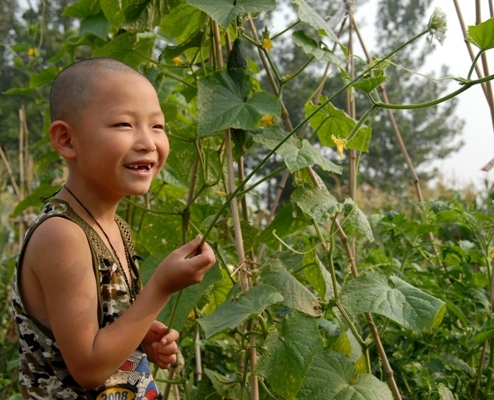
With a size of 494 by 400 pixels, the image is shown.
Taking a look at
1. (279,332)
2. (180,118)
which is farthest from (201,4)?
(180,118)

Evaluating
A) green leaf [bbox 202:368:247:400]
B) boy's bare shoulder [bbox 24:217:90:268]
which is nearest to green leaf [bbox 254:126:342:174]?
boy's bare shoulder [bbox 24:217:90:268]

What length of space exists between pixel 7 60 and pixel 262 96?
55.6 feet

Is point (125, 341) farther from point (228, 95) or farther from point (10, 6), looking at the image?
point (10, 6)

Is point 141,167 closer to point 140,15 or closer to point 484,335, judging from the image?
point 140,15

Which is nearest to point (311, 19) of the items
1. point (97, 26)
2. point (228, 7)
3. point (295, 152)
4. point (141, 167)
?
point (228, 7)

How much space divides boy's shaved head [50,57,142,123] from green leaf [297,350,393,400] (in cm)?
59

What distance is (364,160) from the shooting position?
17234mm

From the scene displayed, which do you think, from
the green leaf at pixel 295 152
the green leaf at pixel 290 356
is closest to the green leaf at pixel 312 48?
the green leaf at pixel 295 152

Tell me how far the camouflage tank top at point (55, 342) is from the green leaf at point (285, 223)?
1.41 ft

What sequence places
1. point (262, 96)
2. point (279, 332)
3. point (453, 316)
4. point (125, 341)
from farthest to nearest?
point (453, 316) < point (262, 96) < point (279, 332) < point (125, 341)

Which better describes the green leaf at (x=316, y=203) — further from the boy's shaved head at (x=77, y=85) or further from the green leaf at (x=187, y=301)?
the boy's shaved head at (x=77, y=85)

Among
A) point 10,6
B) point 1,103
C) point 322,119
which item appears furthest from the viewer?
point 10,6

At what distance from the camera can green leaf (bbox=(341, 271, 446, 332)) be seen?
3.64ft

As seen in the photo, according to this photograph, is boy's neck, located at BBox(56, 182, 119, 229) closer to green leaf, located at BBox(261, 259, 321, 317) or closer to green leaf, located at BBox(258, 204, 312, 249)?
green leaf, located at BBox(261, 259, 321, 317)
